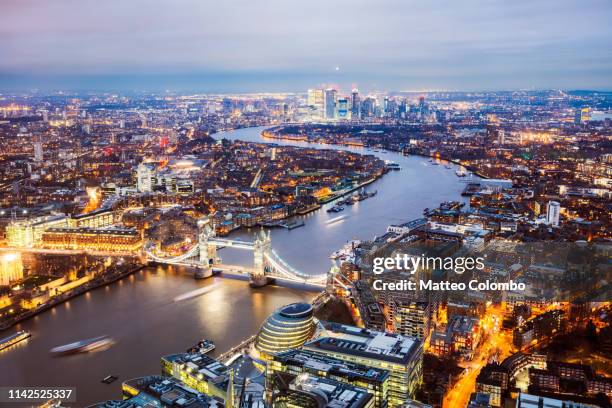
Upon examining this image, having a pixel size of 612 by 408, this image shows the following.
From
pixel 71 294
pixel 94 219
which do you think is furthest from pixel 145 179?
pixel 71 294

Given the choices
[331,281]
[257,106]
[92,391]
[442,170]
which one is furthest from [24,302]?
[257,106]

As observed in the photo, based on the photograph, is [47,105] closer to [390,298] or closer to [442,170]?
[442,170]

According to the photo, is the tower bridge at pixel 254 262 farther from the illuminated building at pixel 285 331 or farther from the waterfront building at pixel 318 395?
the waterfront building at pixel 318 395

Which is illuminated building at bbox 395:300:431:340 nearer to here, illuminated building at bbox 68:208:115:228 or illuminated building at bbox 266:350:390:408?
illuminated building at bbox 266:350:390:408

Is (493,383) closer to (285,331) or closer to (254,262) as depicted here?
(285,331)

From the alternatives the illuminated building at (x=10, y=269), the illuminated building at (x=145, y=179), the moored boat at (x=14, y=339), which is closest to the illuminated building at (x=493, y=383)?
the moored boat at (x=14, y=339)

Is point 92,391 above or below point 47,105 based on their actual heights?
below
